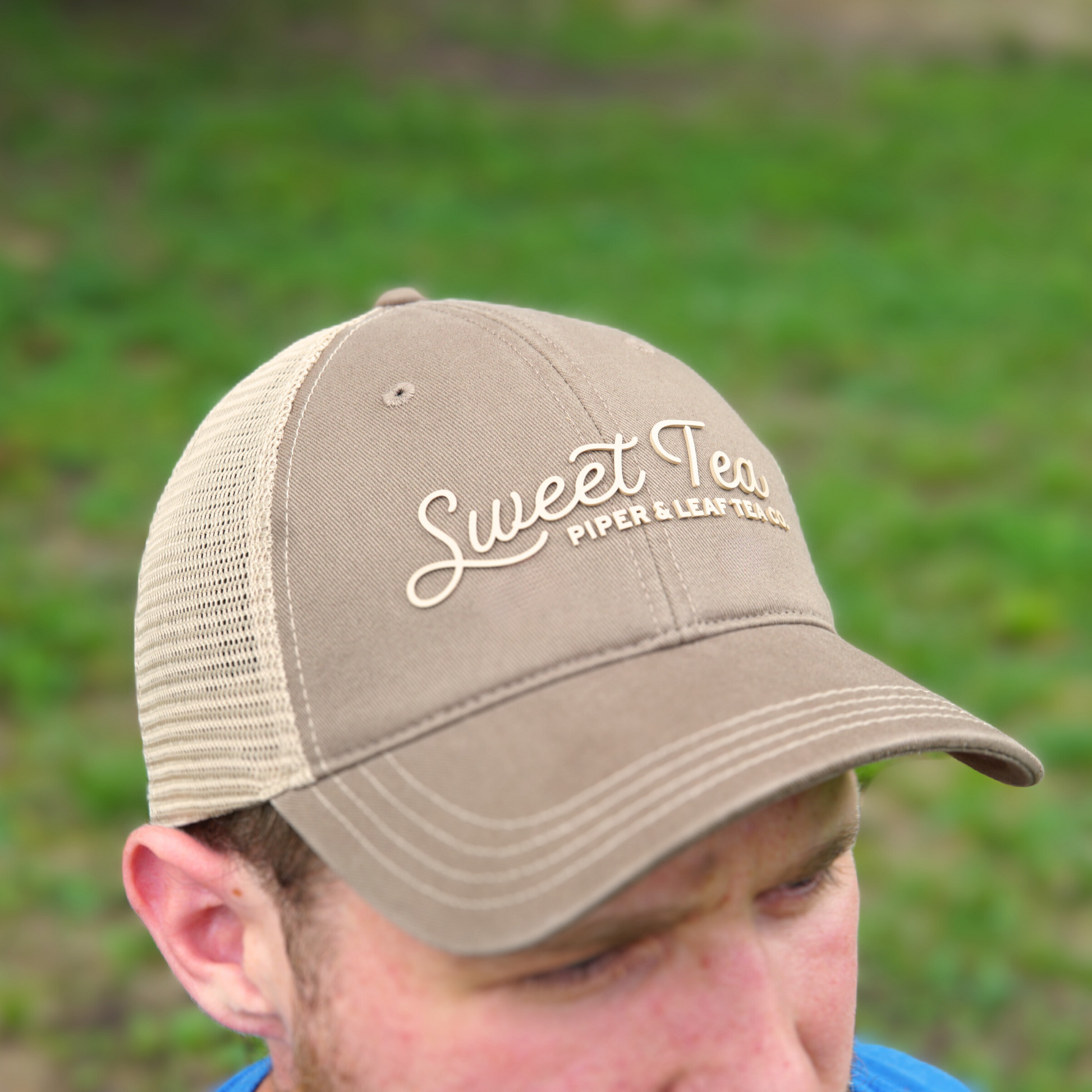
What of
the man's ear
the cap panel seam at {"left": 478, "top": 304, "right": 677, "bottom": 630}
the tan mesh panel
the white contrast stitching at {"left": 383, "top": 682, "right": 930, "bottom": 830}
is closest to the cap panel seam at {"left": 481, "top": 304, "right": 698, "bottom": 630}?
the cap panel seam at {"left": 478, "top": 304, "right": 677, "bottom": 630}

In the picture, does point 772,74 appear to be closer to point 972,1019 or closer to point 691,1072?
point 972,1019

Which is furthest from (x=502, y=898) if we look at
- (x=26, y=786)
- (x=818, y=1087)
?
(x=26, y=786)

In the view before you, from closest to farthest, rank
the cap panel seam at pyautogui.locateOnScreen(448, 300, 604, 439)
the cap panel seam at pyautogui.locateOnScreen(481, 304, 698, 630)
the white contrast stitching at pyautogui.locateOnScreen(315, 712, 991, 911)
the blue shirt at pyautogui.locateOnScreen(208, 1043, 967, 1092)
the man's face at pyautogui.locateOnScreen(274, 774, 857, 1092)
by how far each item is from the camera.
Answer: the white contrast stitching at pyautogui.locateOnScreen(315, 712, 991, 911)
the man's face at pyautogui.locateOnScreen(274, 774, 857, 1092)
the cap panel seam at pyautogui.locateOnScreen(481, 304, 698, 630)
the cap panel seam at pyautogui.locateOnScreen(448, 300, 604, 439)
the blue shirt at pyautogui.locateOnScreen(208, 1043, 967, 1092)

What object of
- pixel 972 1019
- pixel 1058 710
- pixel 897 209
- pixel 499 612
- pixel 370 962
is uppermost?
pixel 897 209

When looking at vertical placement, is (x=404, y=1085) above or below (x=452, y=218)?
below

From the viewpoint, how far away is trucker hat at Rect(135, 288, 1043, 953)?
1263 millimetres

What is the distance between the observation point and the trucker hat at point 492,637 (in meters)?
1.26

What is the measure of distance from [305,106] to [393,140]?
696 millimetres

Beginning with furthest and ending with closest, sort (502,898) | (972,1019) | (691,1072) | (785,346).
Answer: (785,346) < (972,1019) < (691,1072) < (502,898)

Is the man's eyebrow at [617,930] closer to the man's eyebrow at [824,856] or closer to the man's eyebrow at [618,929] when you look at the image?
the man's eyebrow at [618,929]

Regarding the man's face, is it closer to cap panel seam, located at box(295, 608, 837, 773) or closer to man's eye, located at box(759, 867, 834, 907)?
man's eye, located at box(759, 867, 834, 907)

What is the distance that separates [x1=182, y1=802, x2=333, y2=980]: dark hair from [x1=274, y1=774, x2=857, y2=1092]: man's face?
2 centimetres

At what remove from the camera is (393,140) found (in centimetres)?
903

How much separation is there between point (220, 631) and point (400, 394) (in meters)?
0.33
